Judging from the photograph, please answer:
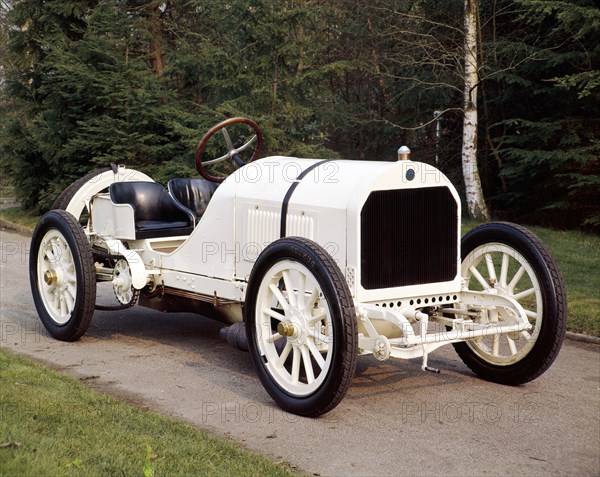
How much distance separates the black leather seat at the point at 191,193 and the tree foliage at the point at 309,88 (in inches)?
224

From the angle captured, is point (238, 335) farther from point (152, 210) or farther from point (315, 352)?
point (152, 210)

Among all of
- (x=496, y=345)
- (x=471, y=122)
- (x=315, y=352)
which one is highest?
(x=471, y=122)

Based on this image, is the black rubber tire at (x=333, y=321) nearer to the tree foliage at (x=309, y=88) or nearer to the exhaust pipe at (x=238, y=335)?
the exhaust pipe at (x=238, y=335)

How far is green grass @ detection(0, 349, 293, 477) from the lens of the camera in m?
4.29

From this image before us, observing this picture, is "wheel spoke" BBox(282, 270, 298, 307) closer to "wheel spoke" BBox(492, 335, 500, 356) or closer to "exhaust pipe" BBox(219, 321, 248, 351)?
"exhaust pipe" BBox(219, 321, 248, 351)

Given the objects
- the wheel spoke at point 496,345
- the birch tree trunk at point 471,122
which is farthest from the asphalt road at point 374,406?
the birch tree trunk at point 471,122

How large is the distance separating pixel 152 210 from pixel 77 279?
3.30 ft

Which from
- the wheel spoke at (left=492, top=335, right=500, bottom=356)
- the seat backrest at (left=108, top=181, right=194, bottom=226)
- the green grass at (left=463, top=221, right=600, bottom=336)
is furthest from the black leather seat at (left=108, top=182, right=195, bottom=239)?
the green grass at (left=463, top=221, right=600, bottom=336)

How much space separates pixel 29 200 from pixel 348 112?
21.1ft

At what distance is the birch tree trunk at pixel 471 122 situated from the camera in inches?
581

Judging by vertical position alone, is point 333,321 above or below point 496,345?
above

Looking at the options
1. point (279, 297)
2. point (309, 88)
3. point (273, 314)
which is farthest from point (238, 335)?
point (309, 88)

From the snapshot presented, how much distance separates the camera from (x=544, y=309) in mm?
5887

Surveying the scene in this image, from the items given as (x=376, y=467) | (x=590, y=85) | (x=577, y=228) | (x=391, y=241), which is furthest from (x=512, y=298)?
(x=577, y=228)
